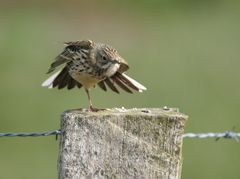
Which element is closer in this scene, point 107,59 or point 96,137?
point 96,137

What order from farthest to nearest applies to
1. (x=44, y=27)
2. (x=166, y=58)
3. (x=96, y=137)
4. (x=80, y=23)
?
(x=80, y=23), (x=44, y=27), (x=166, y=58), (x=96, y=137)

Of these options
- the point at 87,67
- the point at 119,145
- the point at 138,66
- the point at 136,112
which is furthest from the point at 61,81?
the point at 138,66

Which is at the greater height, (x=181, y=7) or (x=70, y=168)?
(x=181, y=7)

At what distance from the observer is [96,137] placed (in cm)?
471

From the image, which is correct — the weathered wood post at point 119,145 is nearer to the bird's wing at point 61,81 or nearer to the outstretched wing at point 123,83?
the outstretched wing at point 123,83

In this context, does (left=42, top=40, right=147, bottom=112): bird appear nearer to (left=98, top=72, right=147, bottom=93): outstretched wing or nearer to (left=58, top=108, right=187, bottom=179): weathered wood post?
(left=98, top=72, right=147, bottom=93): outstretched wing

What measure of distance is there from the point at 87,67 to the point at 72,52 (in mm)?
172

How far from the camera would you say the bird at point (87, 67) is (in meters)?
6.57

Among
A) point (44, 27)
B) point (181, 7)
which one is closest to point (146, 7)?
point (181, 7)

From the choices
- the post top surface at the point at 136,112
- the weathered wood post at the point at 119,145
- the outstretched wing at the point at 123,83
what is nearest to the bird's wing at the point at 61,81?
the outstretched wing at the point at 123,83

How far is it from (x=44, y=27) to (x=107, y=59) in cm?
1603

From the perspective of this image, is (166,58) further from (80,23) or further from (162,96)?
(80,23)

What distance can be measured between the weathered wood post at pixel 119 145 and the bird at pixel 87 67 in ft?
5.47

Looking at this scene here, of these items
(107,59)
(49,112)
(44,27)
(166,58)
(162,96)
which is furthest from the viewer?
(44,27)
